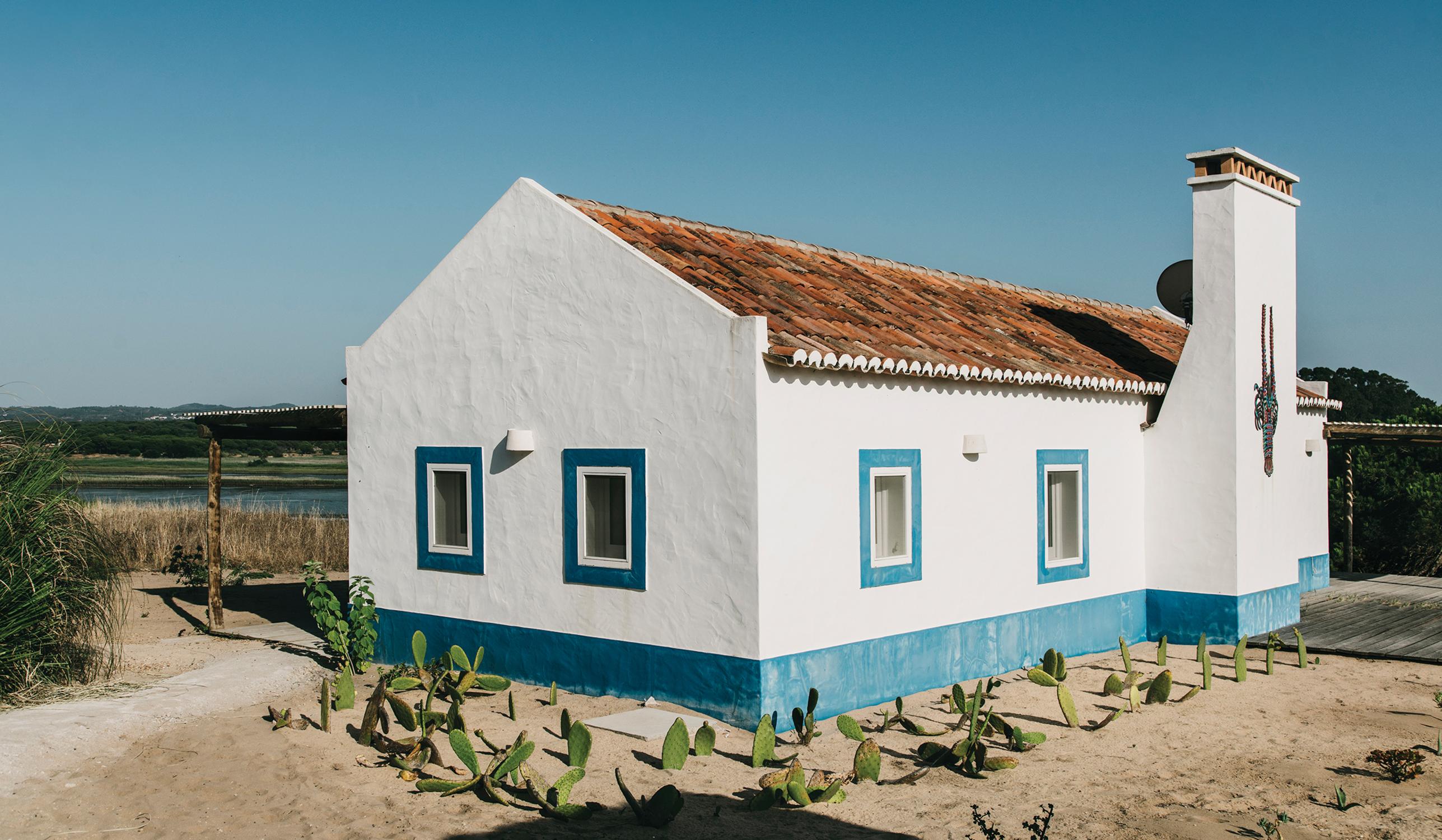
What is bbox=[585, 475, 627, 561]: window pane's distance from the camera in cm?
1035

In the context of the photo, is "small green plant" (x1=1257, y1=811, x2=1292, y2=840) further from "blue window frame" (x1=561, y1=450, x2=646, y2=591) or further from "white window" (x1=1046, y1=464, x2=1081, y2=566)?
"white window" (x1=1046, y1=464, x2=1081, y2=566)

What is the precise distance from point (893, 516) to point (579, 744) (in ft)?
12.3

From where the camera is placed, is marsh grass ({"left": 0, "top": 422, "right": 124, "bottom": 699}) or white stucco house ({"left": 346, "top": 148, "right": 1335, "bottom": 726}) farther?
marsh grass ({"left": 0, "top": 422, "right": 124, "bottom": 699})

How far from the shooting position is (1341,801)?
7.34m

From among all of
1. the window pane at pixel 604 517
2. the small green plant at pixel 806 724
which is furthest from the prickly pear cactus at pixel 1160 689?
the window pane at pixel 604 517

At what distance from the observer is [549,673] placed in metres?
10.7

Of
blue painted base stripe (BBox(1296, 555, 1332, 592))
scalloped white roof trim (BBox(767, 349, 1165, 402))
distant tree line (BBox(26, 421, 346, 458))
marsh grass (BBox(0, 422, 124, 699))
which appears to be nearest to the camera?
scalloped white roof trim (BBox(767, 349, 1165, 402))

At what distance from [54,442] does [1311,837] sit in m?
10.3

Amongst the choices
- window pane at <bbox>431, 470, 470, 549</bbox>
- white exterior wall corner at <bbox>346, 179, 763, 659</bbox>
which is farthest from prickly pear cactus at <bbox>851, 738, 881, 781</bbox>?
window pane at <bbox>431, 470, 470, 549</bbox>

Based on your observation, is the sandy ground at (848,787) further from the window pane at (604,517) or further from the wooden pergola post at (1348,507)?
the wooden pergola post at (1348,507)

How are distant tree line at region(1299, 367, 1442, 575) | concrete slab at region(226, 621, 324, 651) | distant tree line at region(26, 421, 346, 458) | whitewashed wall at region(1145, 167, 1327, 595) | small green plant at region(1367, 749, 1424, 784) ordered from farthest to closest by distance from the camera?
distant tree line at region(1299, 367, 1442, 575) < concrete slab at region(226, 621, 324, 651) < whitewashed wall at region(1145, 167, 1327, 595) < distant tree line at region(26, 421, 346, 458) < small green plant at region(1367, 749, 1424, 784)

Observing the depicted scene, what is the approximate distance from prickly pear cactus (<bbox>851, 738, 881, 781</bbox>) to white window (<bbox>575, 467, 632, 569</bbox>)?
3.07 m

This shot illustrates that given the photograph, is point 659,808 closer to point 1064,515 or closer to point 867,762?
point 867,762

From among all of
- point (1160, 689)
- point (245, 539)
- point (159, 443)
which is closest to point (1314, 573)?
point (1160, 689)
